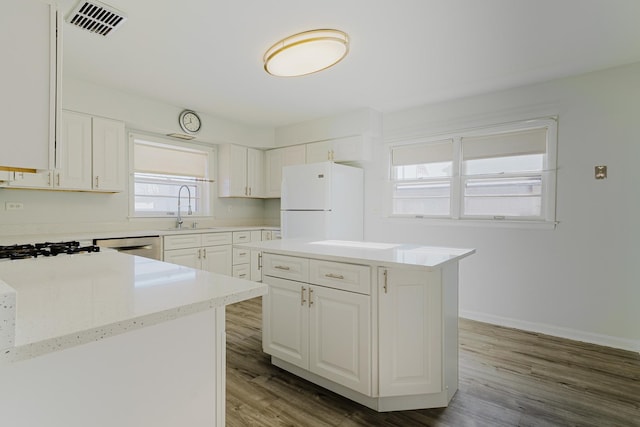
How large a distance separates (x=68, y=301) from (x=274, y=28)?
210 cm

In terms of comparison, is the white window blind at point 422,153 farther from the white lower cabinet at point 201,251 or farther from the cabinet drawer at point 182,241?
the cabinet drawer at point 182,241

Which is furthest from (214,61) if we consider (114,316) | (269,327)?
(114,316)

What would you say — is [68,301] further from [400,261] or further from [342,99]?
[342,99]

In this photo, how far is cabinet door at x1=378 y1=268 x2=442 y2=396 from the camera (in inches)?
71.0

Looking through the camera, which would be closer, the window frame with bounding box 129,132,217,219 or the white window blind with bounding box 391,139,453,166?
the white window blind with bounding box 391,139,453,166

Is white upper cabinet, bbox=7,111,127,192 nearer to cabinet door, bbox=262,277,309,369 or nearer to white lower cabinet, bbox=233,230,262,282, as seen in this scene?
white lower cabinet, bbox=233,230,262,282

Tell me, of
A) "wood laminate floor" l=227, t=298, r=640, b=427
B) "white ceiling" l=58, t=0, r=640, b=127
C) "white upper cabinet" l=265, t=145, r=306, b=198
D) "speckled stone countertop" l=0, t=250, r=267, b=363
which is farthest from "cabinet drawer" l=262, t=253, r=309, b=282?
"white upper cabinet" l=265, t=145, r=306, b=198

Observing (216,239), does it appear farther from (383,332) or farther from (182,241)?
(383,332)

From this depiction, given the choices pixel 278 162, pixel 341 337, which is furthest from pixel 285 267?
pixel 278 162

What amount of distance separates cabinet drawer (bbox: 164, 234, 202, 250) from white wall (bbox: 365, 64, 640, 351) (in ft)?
9.95

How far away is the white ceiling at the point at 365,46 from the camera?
6.70 feet

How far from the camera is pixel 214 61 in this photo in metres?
2.76

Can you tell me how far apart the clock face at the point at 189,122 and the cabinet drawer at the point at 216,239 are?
1355 mm

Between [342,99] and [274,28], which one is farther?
[342,99]
